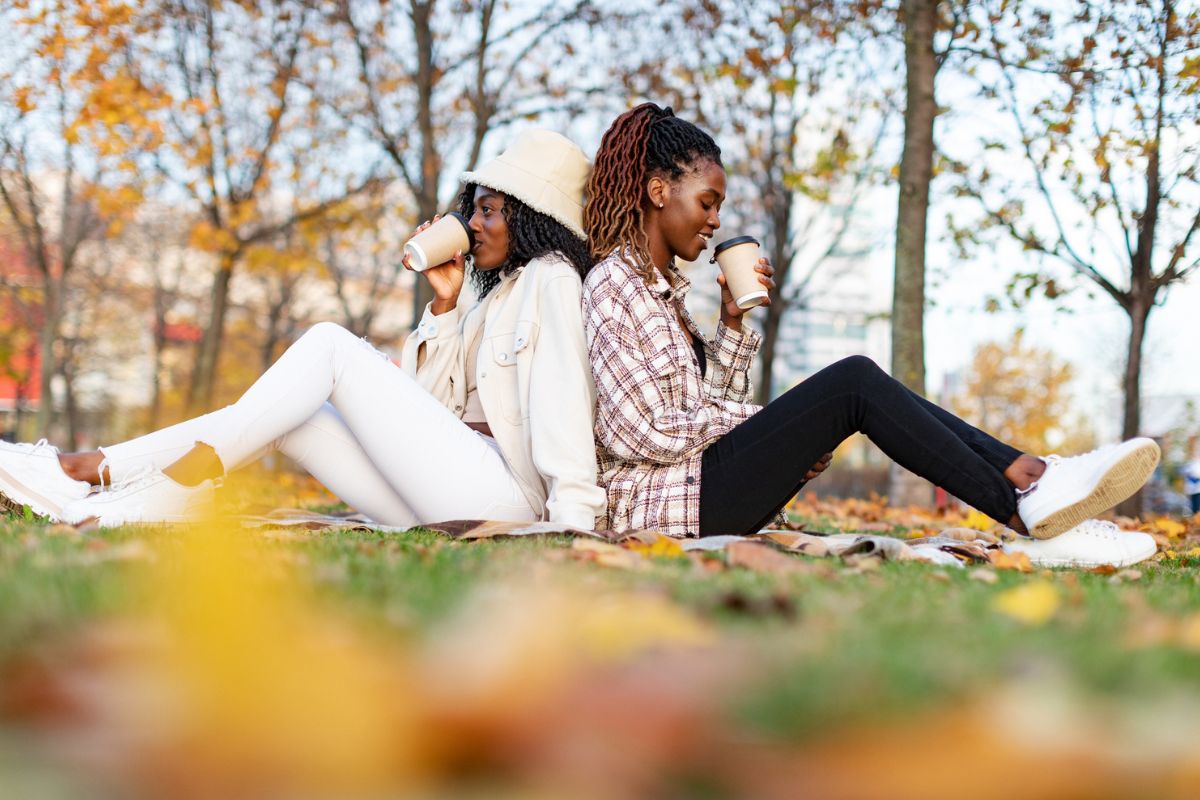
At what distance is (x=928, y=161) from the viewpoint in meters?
7.94

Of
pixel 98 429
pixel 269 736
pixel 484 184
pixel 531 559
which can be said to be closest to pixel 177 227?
pixel 98 429

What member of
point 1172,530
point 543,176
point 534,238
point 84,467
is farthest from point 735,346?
point 1172,530

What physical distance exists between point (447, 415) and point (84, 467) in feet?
3.99

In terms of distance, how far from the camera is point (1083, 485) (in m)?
3.34

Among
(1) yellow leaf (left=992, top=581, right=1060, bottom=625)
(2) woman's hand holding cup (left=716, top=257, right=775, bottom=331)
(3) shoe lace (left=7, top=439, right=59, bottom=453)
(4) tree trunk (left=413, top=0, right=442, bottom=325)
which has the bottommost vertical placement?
(1) yellow leaf (left=992, top=581, right=1060, bottom=625)

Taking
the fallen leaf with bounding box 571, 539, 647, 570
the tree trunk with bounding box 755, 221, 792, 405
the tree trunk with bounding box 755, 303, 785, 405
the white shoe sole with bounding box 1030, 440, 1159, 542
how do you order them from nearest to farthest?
the fallen leaf with bounding box 571, 539, 647, 570 < the white shoe sole with bounding box 1030, 440, 1159, 542 < the tree trunk with bounding box 755, 221, 792, 405 < the tree trunk with bounding box 755, 303, 785, 405

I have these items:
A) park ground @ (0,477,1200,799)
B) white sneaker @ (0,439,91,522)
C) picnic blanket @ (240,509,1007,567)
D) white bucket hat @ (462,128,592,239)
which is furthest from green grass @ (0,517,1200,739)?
white bucket hat @ (462,128,592,239)

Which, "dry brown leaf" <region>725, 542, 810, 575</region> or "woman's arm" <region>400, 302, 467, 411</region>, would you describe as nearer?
"dry brown leaf" <region>725, 542, 810, 575</region>

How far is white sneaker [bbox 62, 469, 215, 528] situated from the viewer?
345cm

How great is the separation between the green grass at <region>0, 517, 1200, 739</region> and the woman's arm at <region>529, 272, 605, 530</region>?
71 centimetres

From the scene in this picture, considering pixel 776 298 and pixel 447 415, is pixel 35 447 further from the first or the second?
pixel 776 298

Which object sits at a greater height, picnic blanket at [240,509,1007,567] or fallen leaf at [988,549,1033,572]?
picnic blanket at [240,509,1007,567]

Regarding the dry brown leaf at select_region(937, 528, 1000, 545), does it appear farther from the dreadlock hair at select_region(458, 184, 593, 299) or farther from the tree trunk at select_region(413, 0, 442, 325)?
the tree trunk at select_region(413, 0, 442, 325)

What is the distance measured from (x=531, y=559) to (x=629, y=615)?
118 centimetres
